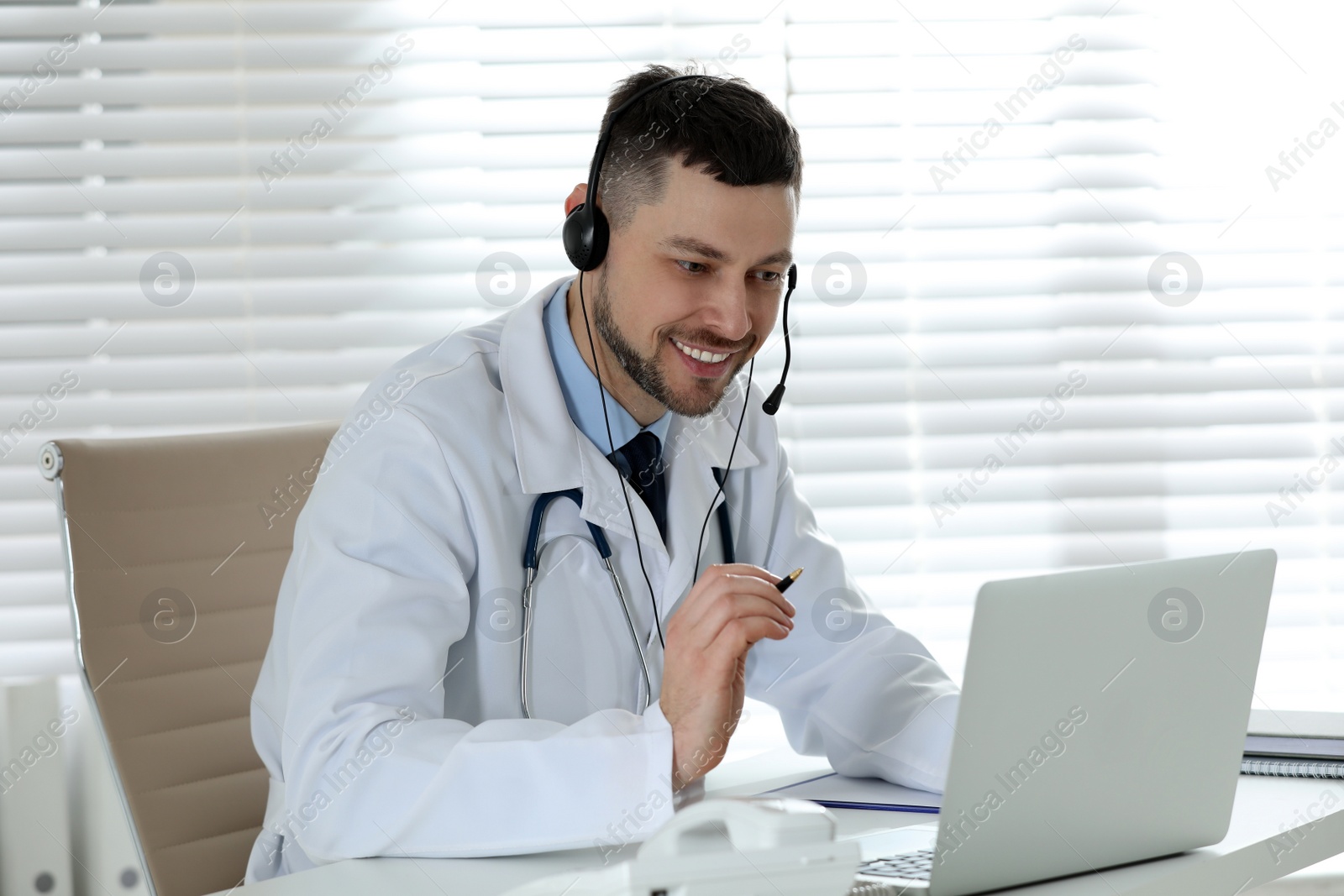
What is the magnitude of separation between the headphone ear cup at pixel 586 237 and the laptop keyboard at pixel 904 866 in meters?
0.80

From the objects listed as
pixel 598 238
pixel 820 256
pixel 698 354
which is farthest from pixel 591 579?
pixel 820 256

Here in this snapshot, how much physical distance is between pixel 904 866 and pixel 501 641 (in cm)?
58

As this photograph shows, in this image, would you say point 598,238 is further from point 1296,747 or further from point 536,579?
point 1296,747

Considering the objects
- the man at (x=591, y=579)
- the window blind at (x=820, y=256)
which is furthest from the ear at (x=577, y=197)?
the window blind at (x=820, y=256)

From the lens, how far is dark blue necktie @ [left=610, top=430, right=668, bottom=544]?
146cm

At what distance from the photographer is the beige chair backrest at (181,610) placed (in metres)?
1.33

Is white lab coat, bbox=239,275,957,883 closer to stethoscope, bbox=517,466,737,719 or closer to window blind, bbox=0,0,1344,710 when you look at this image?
stethoscope, bbox=517,466,737,719

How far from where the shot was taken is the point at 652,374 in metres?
1.44

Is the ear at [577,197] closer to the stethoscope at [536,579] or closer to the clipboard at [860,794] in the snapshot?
the stethoscope at [536,579]

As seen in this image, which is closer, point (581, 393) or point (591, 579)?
point (591, 579)

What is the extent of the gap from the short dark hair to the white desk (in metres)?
0.74

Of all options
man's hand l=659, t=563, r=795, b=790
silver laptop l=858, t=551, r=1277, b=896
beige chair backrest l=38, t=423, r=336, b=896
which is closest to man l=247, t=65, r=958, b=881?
man's hand l=659, t=563, r=795, b=790

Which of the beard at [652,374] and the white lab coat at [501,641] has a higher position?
the beard at [652,374]

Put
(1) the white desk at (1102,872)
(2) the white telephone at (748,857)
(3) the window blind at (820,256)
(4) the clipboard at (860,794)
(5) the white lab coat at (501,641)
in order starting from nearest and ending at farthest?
(2) the white telephone at (748,857) < (1) the white desk at (1102,872) < (5) the white lab coat at (501,641) < (4) the clipboard at (860,794) < (3) the window blind at (820,256)
